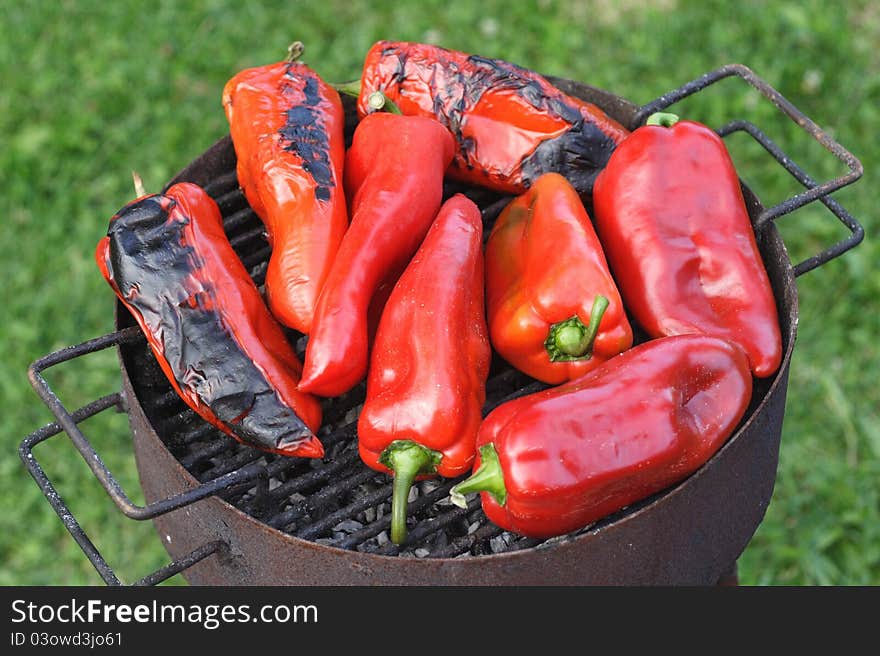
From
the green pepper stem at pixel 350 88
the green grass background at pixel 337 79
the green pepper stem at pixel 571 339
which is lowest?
the green grass background at pixel 337 79

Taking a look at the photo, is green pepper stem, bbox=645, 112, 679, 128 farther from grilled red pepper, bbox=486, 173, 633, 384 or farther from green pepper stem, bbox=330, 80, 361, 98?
green pepper stem, bbox=330, 80, 361, 98

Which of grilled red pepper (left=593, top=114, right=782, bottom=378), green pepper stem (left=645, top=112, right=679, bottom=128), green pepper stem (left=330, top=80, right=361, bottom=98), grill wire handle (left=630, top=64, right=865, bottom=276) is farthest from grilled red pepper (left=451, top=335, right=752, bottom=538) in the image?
green pepper stem (left=330, top=80, right=361, bottom=98)

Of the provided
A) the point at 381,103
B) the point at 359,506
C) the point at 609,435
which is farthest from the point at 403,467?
the point at 381,103

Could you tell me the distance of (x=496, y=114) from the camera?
2850mm

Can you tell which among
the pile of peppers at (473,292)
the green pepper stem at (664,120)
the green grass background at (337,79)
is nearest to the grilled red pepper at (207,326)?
the pile of peppers at (473,292)

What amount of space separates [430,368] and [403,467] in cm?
22

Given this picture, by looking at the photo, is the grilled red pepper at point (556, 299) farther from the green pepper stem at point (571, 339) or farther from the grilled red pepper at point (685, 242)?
the grilled red pepper at point (685, 242)

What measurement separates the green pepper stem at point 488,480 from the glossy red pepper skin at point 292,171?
1.72 ft

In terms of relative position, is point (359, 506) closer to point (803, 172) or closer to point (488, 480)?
point (488, 480)

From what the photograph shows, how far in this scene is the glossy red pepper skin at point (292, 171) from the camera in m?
2.47

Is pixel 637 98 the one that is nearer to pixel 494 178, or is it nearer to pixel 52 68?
pixel 494 178

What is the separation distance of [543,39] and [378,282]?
2.89 meters

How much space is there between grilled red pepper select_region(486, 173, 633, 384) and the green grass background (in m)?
1.74
